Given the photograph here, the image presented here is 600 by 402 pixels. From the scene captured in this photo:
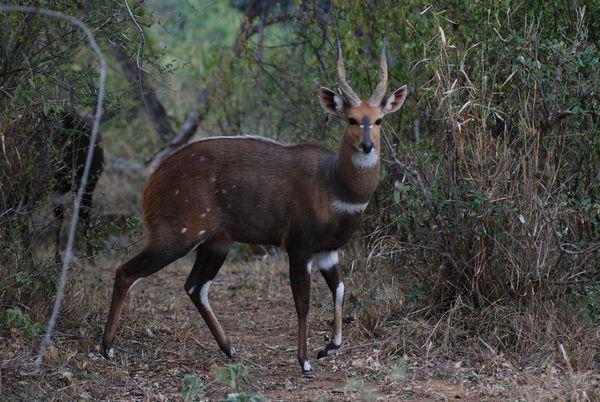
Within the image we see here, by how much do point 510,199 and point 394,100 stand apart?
99 centimetres

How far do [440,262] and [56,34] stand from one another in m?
3.11

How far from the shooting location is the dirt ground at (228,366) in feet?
19.1

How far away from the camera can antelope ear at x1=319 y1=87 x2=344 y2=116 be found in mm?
6625

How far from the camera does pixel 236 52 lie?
35.1 ft

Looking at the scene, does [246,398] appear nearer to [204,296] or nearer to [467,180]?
[204,296]

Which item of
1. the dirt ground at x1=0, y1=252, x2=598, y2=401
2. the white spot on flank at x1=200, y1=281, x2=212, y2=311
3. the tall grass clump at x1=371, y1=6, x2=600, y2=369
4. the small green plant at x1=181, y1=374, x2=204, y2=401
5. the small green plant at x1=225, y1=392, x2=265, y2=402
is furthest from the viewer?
the white spot on flank at x1=200, y1=281, x2=212, y2=311

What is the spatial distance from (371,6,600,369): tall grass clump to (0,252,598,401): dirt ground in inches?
16.6

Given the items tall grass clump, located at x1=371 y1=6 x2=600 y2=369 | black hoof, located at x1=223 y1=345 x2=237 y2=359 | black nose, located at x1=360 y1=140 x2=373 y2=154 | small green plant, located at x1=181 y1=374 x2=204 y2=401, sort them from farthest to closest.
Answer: black hoof, located at x1=223 y1=345 x2=237 y2=359, tall grass clump, located at x1=371 y1=6 x2=600 y2=369, black nose, located at x1=360 y1=140 x2=373 y2=154, small green plant, located at x1=181 y1=374 x2=204 y2=401

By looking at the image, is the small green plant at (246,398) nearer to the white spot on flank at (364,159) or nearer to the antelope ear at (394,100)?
the white spot on flank at (364,159)

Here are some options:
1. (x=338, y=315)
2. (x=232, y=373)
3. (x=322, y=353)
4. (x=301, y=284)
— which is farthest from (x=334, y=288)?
(x=232, y=373)

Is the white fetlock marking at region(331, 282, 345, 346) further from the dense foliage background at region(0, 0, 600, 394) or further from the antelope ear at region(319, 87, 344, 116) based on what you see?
the antelope ear at region(319, 87, 344, 116)

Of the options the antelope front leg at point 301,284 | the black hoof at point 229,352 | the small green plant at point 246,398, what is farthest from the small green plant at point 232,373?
the black hoof at point 229,352

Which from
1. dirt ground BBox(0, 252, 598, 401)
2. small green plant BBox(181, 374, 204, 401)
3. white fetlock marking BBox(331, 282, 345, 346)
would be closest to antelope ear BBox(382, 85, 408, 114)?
white fetlock marking BBox(331, 282, 345, 346)

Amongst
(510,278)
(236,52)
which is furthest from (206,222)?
(236,52)
